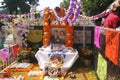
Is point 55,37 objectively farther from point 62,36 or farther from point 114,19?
point 114,19

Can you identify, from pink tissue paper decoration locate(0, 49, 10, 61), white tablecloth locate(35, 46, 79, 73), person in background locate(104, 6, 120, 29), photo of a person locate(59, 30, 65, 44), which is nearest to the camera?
person in background locate(104, 6, 120, 29)

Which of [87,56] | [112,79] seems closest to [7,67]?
[87,56]

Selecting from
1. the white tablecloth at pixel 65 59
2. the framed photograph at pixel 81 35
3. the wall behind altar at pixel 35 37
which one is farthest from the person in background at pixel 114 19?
the wall behind altar at pixel 35 37

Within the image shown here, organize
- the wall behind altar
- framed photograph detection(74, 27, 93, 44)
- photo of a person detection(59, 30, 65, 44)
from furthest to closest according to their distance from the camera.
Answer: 1. the wall behind altar
2. framed photograph detection(74, 27, 93, 44)
3. photo of a person detection(59, 30, 65, 44)

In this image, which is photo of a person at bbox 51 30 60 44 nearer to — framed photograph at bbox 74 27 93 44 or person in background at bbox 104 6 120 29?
framed photograph at bbox 74 27 93 44

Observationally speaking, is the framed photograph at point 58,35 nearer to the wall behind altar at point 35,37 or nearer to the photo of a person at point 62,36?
the photo of a person at point 62,36

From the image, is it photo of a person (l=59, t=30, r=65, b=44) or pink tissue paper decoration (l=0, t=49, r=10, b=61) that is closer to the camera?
pink tissue paper decoration (l=0, t=49, r=10, b=61)

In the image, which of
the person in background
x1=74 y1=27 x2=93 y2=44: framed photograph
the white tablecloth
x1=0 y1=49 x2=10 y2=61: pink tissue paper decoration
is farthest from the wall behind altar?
the person in background

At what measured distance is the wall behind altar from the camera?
12148mm

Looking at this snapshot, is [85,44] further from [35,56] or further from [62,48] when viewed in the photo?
[35,56]

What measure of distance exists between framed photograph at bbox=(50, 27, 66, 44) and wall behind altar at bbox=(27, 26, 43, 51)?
0.68 m

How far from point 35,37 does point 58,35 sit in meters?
1.18

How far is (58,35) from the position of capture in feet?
38.4

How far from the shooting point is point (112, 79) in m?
6.51
